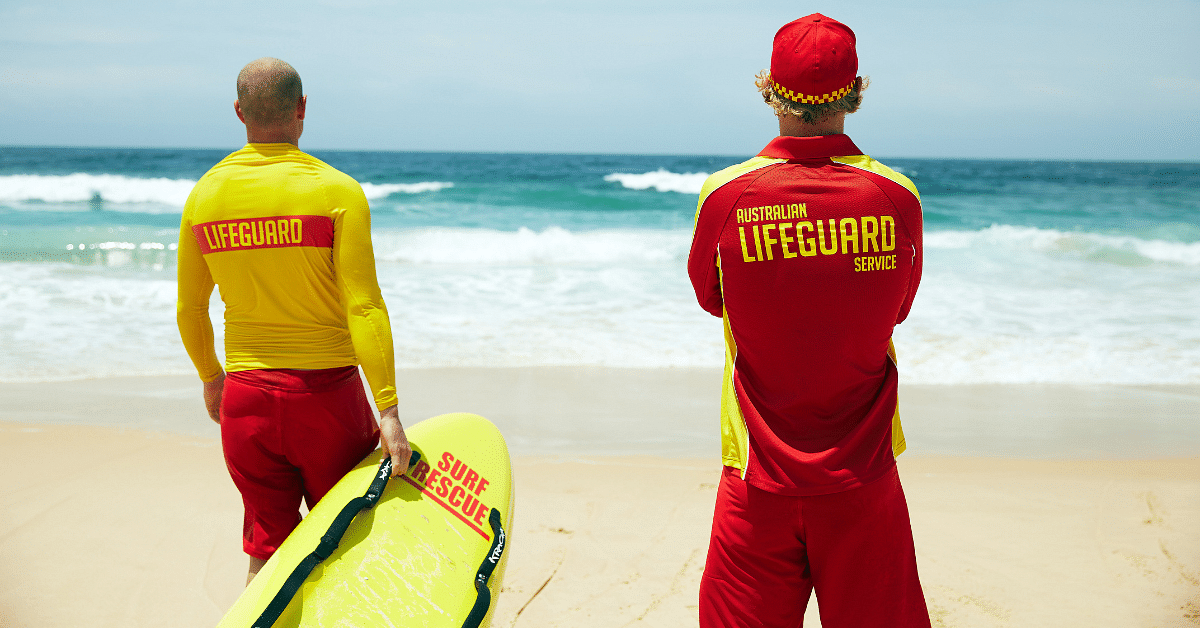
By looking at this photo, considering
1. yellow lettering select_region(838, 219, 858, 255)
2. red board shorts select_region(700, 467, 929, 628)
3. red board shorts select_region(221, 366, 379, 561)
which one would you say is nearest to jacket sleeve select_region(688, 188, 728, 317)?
yellow lettering select_region(838, 219, 858, 255)

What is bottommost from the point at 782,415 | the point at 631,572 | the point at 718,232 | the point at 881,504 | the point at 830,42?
the point at 631,572

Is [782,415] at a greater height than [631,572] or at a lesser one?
greater

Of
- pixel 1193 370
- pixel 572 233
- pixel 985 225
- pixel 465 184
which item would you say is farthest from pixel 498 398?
pixel 465 184

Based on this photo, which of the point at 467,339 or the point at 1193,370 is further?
the point at 467,339

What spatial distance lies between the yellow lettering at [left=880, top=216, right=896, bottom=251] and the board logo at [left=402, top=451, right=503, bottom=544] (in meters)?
1.49

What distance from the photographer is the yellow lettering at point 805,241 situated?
146 centimetres

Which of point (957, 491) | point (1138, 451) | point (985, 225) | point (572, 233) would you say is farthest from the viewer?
point (985, 225)

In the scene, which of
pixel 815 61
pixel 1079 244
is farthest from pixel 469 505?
pixel 1079 244

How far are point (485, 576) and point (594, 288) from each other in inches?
308

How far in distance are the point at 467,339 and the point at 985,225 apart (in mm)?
15715

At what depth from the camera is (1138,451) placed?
15.6 ft

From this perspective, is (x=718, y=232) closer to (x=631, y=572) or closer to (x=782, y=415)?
(x=782, y=415)

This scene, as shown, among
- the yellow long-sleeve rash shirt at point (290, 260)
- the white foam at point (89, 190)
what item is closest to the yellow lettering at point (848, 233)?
the yellow long-sleeve rash shirt at point (290, 260)

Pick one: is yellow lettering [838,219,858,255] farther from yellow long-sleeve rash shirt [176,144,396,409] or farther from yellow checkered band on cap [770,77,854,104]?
yellow long-sleeve rash shirt [176,144,396,409]
